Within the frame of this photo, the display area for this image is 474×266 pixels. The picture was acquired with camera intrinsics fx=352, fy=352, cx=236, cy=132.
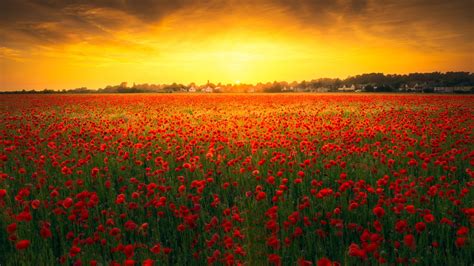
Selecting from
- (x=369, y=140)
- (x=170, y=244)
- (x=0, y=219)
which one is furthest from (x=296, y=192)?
(x=369, y=140)

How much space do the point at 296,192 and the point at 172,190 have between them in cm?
206

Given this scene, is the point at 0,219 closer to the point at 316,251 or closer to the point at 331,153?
the point at 316,251

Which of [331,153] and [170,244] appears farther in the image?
[331,153]

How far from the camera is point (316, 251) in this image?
151 inches

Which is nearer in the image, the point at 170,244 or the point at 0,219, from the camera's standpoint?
the point at 170,244

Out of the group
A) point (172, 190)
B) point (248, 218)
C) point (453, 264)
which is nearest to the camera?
point (453, 264)

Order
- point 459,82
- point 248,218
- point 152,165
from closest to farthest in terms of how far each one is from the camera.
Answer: point 248,218 < point 152,165 < point 459,82

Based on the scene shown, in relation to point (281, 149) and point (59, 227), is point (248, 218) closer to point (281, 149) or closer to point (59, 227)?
point (59, 227)

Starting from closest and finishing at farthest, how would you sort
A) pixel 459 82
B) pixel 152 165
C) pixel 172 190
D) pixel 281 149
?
pixel 172 190 → pixel 152 165 → pixel 281 149 → pixel 459 82

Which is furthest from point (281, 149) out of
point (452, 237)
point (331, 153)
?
point (452, 237)

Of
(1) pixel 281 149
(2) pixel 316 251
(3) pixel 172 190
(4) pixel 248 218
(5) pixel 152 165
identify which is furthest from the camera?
(1) pixel 281 149

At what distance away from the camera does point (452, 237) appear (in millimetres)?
4188

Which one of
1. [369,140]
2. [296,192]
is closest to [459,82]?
[369,140]

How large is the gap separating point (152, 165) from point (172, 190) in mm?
1964
